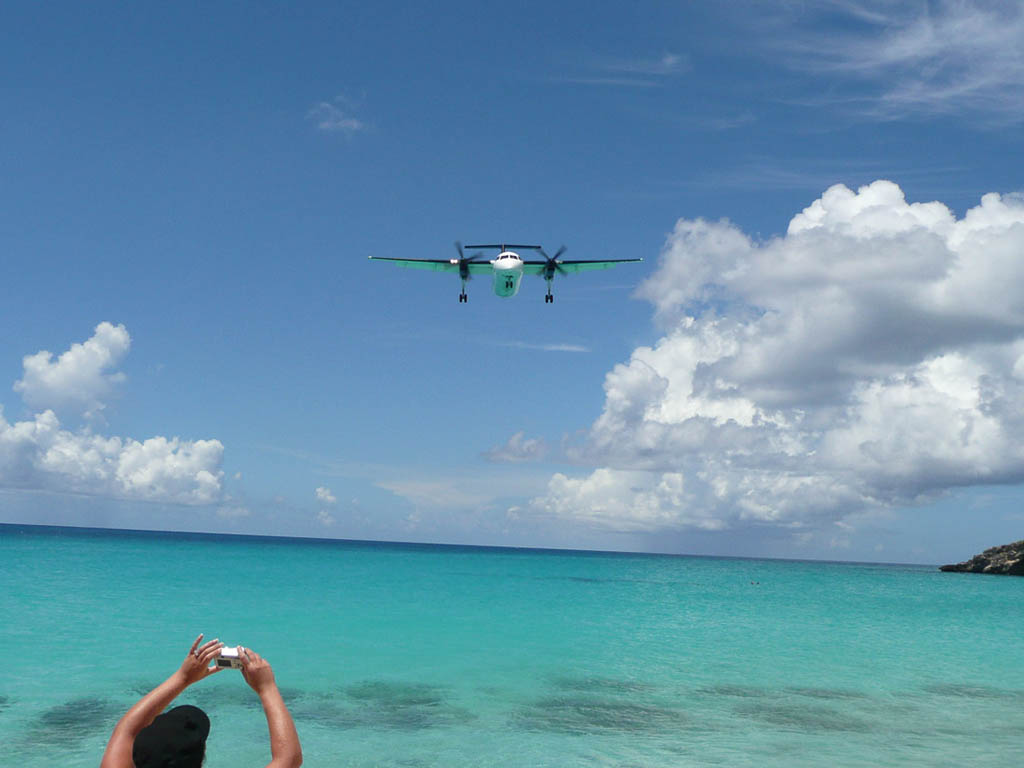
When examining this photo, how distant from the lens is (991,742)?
53.1 ft

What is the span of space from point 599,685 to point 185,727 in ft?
67.3

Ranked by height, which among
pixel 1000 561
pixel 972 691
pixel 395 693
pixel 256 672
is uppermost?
pixel 256 672

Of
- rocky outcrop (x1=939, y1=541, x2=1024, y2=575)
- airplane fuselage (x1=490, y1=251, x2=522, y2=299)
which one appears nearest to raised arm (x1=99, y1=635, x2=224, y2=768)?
airplane fuselage (x1=490, y1=251, x2=522, y2=299)

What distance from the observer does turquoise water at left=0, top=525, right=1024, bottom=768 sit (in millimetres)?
15094

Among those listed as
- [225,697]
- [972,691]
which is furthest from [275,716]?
[972,691]

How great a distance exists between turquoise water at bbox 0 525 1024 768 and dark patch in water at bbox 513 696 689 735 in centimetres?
8

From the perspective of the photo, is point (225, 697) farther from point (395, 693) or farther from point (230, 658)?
point (230, 658)

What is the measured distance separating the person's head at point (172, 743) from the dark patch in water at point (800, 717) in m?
17.0

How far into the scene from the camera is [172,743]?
285cm

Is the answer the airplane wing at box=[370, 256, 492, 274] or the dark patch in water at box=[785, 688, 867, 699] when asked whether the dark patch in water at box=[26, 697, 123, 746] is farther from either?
the airplane wing at box=[370, 256, 492, 274]

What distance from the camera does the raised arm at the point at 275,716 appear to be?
315 cm

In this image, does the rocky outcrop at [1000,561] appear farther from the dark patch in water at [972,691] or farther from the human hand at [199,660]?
the human hand at [199,660]

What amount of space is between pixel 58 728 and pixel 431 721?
755 centimetres

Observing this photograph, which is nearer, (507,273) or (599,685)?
(599,685)
